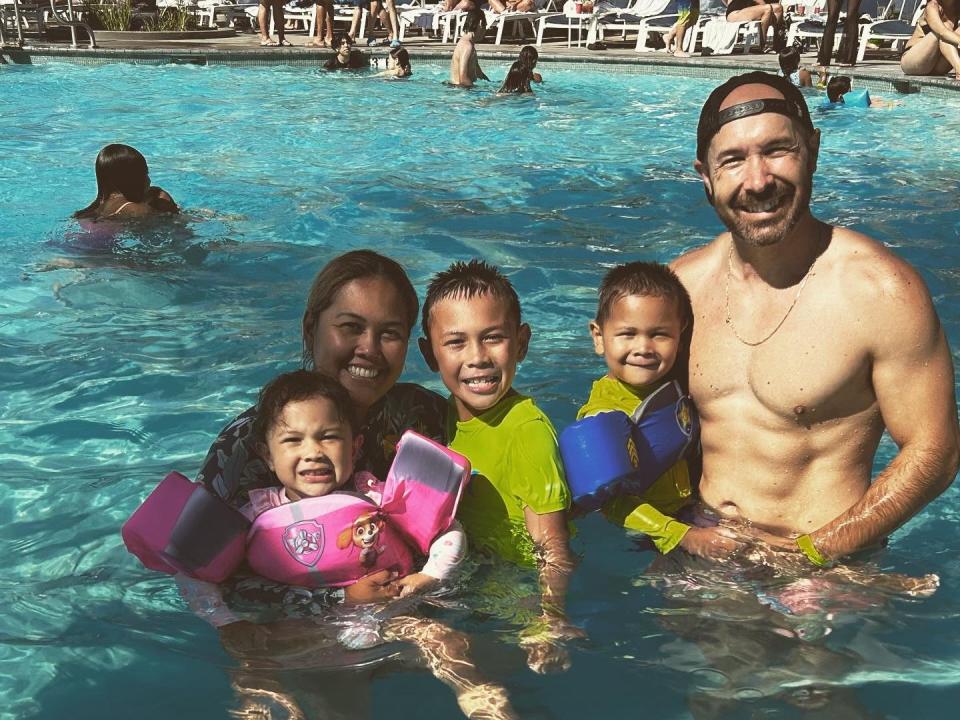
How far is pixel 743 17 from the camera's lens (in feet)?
70.6

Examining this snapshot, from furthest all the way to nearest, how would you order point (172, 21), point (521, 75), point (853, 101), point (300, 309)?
1. point (172, 21)
2. point (521, 75)
3. point (853, 101)
4. point (300, 309)

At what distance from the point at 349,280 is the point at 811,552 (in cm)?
158

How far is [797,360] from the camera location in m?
3.34

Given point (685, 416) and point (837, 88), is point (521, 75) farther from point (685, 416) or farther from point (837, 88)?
point (685, 416)

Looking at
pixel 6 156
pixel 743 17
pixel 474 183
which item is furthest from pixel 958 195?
pixel 743 17

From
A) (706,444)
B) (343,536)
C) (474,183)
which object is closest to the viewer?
(343,536)

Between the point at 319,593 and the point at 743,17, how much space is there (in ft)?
67.4

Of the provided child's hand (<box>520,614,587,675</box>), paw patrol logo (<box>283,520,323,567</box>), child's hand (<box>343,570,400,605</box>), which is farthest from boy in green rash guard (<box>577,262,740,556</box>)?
paw patrol logo (<box>283,520,323,567</box>)

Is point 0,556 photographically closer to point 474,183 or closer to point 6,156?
point 474,183

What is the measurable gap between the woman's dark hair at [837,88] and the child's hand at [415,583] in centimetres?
1315

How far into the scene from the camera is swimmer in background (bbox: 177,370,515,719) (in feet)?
9.78

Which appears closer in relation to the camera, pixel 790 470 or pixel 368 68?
pixel 790 470

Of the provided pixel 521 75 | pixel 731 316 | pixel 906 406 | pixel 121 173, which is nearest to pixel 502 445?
pixel 731 316

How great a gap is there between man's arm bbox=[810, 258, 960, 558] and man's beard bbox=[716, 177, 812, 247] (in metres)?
0.29
